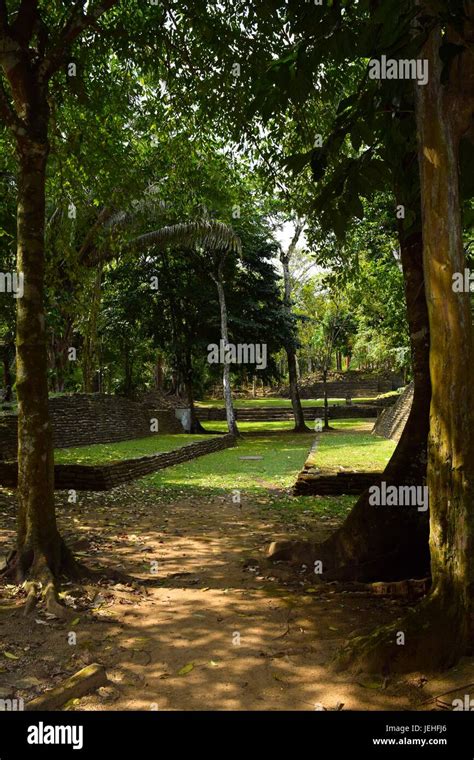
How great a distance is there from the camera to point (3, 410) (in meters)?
15.3

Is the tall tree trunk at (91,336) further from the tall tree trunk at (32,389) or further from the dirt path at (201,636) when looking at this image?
the tall tree trunk at (32,389)

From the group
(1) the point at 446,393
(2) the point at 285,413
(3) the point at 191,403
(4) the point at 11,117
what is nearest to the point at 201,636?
(1) the point at 446,393

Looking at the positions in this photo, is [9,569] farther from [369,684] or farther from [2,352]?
[2,352]

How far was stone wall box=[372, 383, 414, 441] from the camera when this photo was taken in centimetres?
1862

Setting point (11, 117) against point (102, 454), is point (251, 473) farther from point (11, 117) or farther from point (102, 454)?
point (11, 117)

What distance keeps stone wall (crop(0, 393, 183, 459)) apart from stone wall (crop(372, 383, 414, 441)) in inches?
352

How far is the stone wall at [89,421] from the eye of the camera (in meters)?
13.9

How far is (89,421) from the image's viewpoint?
18547 millimetres

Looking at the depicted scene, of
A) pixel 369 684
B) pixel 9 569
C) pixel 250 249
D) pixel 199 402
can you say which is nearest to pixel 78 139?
pixel 9 569

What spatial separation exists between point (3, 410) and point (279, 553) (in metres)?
10.9

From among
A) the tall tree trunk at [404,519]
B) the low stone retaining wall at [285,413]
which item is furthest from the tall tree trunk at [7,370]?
the tall tree trunk at [404,519]

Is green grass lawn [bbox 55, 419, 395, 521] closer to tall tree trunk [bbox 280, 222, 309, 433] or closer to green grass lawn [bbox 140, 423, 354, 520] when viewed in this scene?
green grass lawn [bbox 140, 423, 354, 520]

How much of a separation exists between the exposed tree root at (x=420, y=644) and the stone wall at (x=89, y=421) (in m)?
11.4

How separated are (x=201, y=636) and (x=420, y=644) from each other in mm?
1702
